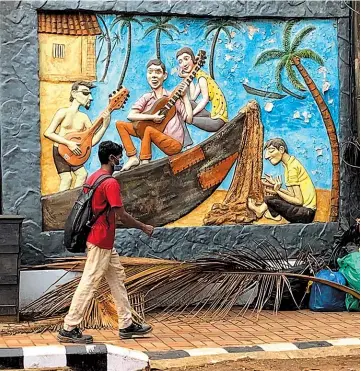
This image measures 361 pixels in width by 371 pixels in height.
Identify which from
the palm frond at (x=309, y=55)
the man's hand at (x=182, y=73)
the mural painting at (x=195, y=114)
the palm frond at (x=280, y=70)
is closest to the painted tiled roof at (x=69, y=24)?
the mural painting at (x=195, y=114)

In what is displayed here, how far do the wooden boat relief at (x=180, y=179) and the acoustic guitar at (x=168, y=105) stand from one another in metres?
0.40

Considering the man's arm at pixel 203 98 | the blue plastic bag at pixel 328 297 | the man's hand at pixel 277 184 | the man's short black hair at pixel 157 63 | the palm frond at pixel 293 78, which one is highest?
the man's short black hair at pixel 157 63

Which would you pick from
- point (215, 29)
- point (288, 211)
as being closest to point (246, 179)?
point (288, 211)

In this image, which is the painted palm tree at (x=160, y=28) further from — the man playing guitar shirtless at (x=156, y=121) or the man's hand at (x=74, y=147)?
the man's hand at (x=74, y=147)

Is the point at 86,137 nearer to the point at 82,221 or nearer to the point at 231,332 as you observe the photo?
the point at 82,221

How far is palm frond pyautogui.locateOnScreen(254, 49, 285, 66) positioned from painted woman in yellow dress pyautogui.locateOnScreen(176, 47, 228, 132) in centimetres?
60

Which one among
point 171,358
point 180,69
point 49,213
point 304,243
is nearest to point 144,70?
point 180,69

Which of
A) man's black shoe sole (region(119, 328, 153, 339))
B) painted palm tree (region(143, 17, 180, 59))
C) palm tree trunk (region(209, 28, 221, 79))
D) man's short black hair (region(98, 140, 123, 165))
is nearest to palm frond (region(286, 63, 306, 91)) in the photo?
palm tree trunk (region(209, 28, 221, 79))

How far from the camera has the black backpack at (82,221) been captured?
816cm

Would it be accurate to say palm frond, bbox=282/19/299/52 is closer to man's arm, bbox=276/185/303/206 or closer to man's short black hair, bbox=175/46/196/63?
man's short black hair, bbox=175/46/196/63

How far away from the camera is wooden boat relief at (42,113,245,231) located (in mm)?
10219

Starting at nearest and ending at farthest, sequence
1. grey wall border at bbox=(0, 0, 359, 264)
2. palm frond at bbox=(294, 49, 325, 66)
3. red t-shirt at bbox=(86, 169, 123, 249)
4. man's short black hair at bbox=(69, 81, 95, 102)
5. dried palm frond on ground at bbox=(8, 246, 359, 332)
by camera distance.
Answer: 1. red t-shirt at bbox=(86, 169, 123, 249)
2. dried palm frond on ground at bbox=(8, 246, 359, 332)
3. grey wall border at bbox=(0, 0, 359, 264)
4. man's short black hair at bbox=(69, 81, 95, 102)
5. palm frond at bbox=(294, 49, 325, 66)

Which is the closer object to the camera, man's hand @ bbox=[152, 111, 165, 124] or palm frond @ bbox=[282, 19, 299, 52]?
man's hand @ bbox=[152, 111, 165, 124]

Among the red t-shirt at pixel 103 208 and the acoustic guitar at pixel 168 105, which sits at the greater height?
the acoustic guitar at pixel 168 105
